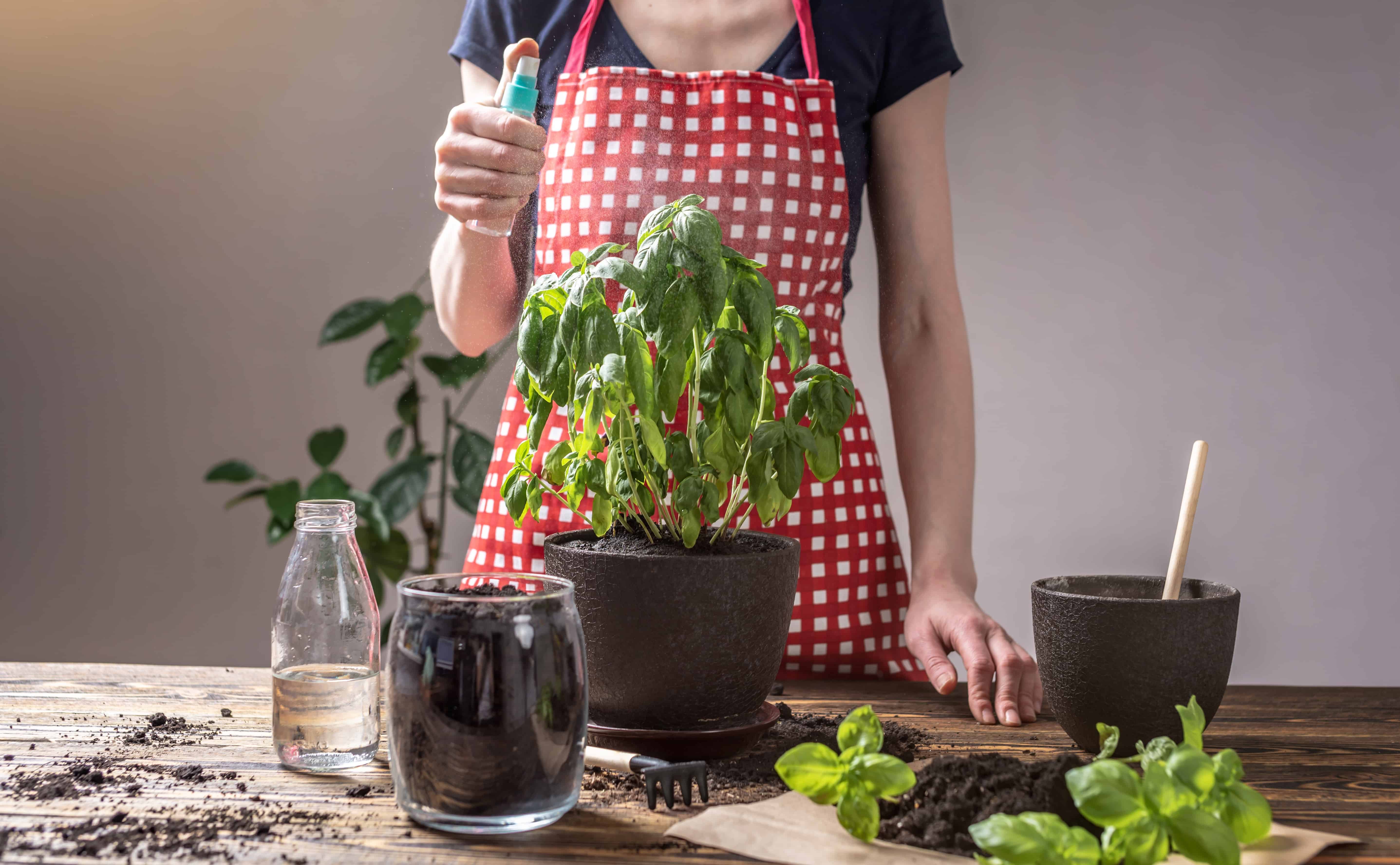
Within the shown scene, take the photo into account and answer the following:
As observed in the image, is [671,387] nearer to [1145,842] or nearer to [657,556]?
[657,556]

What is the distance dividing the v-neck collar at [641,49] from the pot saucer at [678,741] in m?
0.75

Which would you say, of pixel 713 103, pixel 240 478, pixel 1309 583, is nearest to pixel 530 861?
pixel 713 103

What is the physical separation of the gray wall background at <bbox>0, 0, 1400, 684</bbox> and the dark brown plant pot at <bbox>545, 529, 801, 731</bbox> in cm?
158

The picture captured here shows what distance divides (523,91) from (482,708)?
48 centimetres

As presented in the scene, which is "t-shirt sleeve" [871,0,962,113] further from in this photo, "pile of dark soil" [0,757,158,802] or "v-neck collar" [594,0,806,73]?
"pile of dark soil" [0,757,158,802]

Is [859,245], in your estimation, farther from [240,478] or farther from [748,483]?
[748,483]

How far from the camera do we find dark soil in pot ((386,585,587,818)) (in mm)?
521

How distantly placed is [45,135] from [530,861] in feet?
8.95

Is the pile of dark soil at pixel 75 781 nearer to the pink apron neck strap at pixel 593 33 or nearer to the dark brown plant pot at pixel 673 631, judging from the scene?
the dark brown plant pot at pixel 673 631

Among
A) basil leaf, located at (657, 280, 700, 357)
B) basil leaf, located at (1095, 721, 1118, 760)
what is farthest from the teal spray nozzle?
basil leaf, located at (1095, 721, 1118, 760)

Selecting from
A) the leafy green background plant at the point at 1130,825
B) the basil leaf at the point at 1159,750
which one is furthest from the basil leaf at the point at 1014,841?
the basil leaf at the point at 1159,750

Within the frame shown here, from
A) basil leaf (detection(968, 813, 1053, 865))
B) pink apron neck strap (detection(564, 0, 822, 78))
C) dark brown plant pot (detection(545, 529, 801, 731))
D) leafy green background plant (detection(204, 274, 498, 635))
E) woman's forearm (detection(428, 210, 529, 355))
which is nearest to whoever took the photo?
basil leaf (detection(968, 813, 1053, 865))

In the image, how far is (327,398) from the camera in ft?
8.63

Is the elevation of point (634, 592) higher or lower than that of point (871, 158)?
lower
